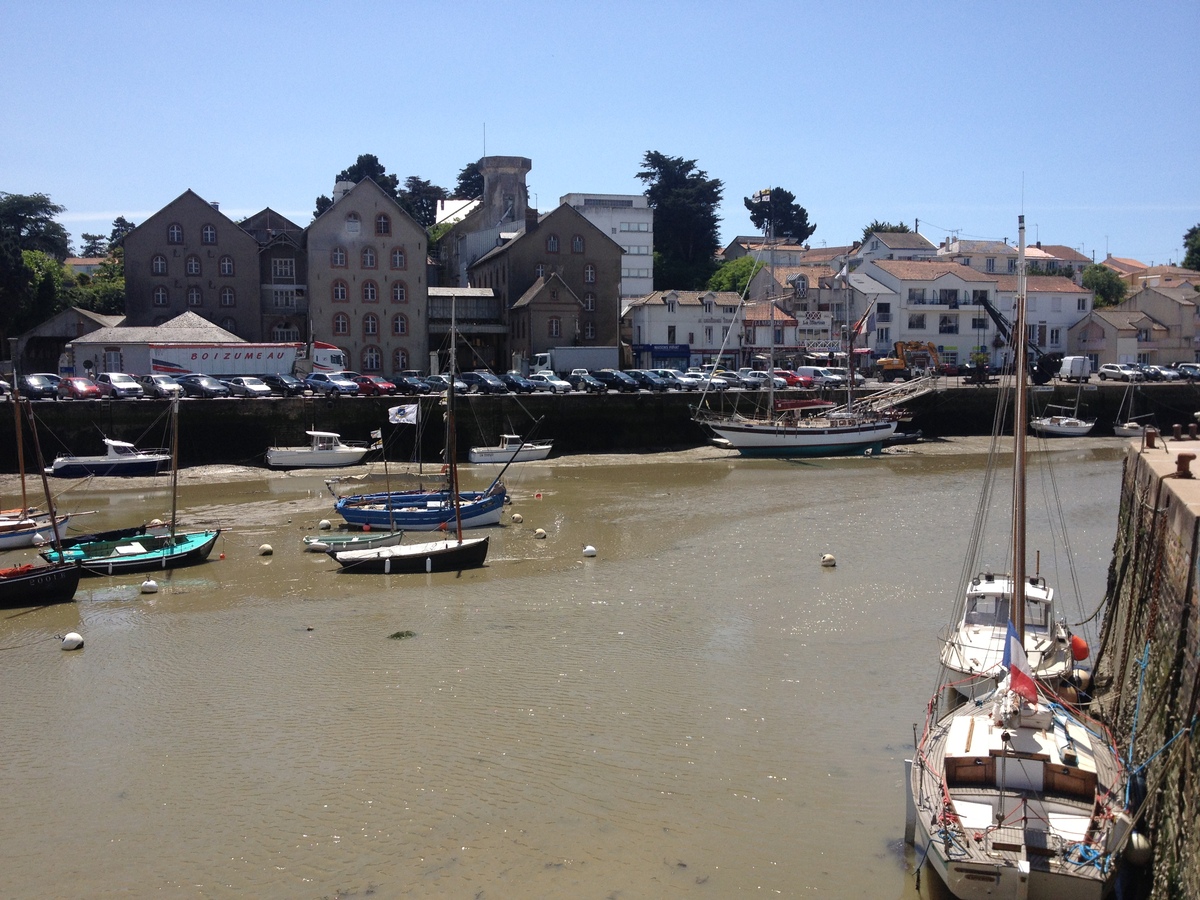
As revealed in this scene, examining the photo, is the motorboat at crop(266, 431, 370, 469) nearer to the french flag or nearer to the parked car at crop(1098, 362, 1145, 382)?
the french flag

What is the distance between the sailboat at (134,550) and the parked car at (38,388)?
71.3 feet

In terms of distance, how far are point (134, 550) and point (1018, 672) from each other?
2255 cm

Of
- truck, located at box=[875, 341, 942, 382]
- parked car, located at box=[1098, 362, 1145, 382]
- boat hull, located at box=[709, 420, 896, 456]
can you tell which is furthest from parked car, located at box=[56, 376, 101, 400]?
parked car, located at box=[1098, 362, 1145, 382]

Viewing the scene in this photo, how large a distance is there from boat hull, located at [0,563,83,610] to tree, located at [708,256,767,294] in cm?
6578

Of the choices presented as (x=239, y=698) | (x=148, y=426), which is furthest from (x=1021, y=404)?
(x=148, y=426)

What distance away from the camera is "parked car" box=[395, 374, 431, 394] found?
50.8 metres

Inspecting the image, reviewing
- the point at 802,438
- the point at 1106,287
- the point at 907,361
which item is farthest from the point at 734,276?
the point at 802,438

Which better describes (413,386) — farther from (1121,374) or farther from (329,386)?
(1121,374)

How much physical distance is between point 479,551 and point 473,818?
1357 cm

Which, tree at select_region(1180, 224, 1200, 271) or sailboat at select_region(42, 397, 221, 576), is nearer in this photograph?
sailboat at select_region(42, 397, 221, 576)

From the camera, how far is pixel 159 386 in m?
46.9

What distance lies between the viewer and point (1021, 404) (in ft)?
46.8

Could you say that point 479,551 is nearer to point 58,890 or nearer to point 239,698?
point 239,698

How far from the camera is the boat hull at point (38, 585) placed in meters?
22.6
